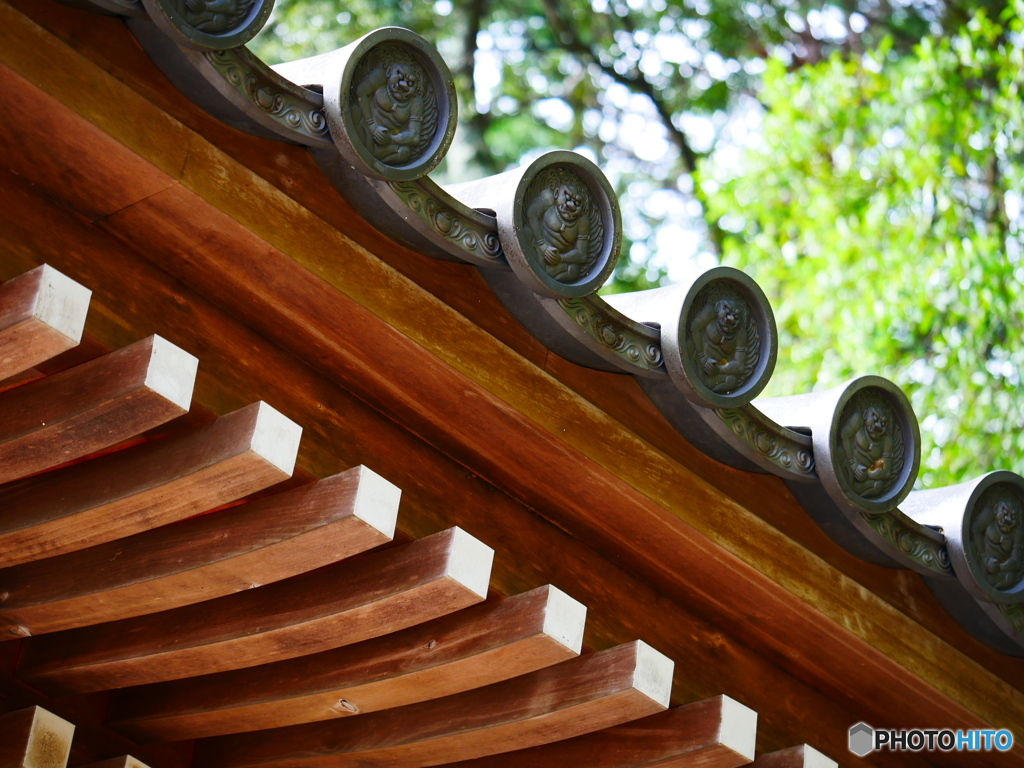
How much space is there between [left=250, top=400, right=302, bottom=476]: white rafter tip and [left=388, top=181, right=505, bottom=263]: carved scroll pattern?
290 millimetres

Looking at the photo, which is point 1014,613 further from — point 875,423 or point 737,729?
point 737,729

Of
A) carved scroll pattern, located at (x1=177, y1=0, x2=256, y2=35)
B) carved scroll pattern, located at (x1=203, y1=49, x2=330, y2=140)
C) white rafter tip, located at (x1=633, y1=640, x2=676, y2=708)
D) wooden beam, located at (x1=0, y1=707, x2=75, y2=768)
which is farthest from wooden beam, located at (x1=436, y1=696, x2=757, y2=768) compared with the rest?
carved scroll pattern, located at (x1=177, y1=0, x2=256, y2=35)

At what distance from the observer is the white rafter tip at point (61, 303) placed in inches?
43.9

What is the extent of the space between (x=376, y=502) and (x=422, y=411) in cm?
22

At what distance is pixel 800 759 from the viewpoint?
1.69 meters

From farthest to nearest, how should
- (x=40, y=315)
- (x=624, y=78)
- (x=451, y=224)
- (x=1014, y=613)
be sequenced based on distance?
(x=624, y=78), (x=1014, y=613), (x=451, y=224), (x=40, y=315)

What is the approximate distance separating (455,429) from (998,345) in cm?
376

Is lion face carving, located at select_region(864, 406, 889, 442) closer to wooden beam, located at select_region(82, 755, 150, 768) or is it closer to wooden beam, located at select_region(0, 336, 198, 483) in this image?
wooden beam, located at select_region(0, 336, 198, 483)

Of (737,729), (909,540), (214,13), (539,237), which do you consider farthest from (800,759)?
(214,13)

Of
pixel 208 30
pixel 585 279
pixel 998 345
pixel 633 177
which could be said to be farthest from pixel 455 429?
pixel 633 177

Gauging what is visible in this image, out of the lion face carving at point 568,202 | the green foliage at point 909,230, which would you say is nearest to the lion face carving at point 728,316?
the lion face carving at point 568,202

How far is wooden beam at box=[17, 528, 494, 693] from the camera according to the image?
1.36 meters

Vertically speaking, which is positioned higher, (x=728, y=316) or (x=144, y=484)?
(x=728, y=316)

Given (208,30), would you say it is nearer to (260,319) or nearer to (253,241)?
(253,241)
